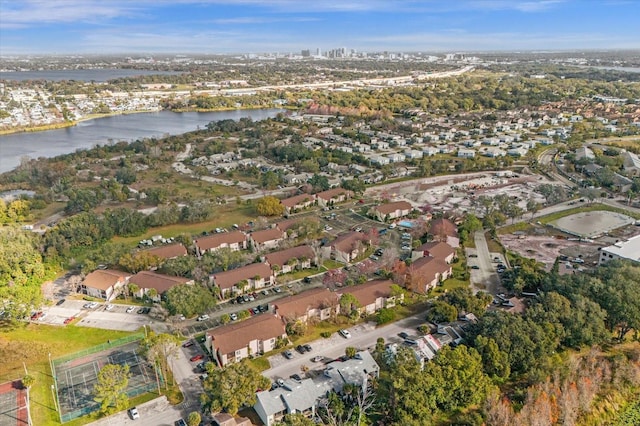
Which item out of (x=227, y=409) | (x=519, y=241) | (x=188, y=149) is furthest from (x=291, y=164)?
(x=227, y=409)

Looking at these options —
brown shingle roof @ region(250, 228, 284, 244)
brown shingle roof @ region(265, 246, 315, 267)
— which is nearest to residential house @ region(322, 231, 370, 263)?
brown shingle roof @ region(265, 246, 315, 267)

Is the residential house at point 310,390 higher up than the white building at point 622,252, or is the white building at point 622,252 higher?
Answer: the white building at point 622,252

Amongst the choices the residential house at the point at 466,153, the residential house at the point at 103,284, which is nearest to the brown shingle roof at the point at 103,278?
the residential house at the point at 103,284

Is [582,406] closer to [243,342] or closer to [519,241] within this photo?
[243,342]

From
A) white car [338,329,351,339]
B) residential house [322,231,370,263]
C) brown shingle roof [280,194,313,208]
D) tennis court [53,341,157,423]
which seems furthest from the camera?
brown shingle roof [280,194,313,208]

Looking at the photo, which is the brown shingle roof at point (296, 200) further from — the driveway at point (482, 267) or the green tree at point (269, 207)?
the driveway at point (482, 267)

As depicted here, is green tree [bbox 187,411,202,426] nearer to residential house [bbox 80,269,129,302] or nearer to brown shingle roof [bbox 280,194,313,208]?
residential house [bbox 80,269,129,302]

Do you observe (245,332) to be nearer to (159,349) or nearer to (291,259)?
(159,349)

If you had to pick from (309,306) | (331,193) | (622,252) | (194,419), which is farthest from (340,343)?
(331,193)
